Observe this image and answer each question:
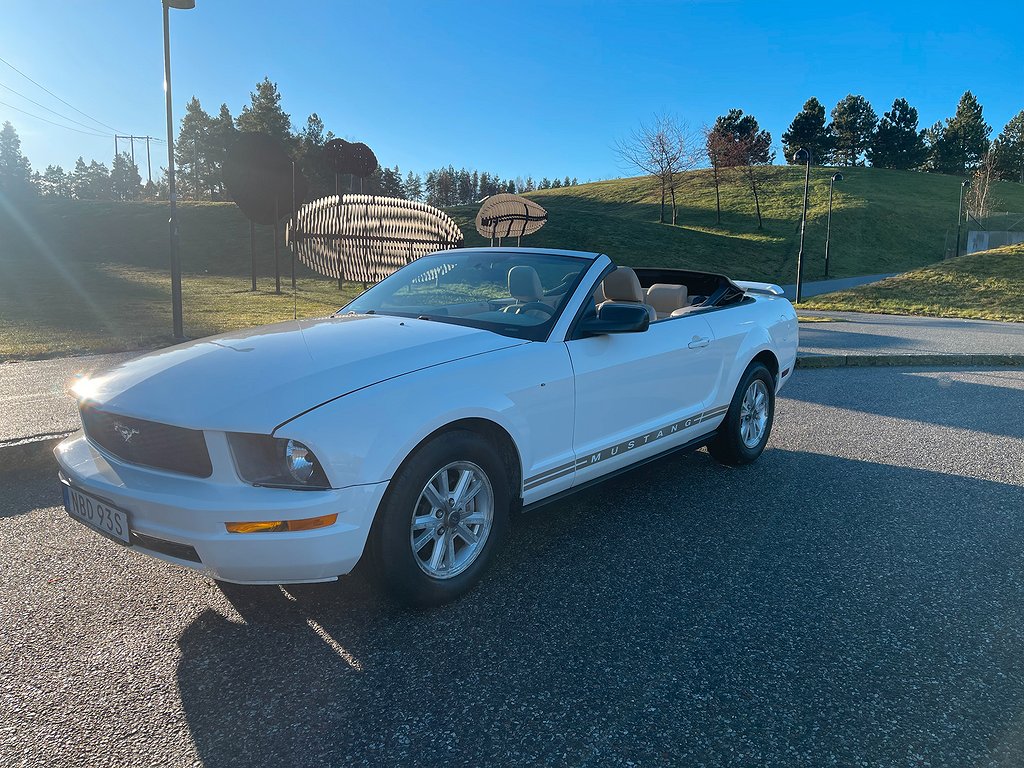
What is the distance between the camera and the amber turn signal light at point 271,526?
8.26 ft

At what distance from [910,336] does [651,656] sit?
13.8m

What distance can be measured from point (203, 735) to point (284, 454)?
0.93 meters

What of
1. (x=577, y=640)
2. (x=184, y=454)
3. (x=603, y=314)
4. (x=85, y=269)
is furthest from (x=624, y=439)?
(x=85, y=269)

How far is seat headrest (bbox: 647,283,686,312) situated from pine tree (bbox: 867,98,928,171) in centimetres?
10687

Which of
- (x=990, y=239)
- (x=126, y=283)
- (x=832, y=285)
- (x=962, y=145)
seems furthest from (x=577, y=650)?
(x=962, y=145)

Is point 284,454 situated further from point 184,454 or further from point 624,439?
point 624,439

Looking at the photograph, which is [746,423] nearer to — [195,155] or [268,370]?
[268,370]

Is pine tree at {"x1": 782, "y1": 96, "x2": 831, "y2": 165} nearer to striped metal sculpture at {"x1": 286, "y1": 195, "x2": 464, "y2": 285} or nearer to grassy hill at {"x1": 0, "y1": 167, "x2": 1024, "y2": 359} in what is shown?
grassy hill at {"x1": 0, "y1": 167, "x2": 1024, "y2": 359}

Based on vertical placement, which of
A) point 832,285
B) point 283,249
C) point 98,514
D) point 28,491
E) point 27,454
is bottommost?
point 28,491

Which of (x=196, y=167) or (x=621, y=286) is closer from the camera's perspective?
(x=621, y=286)

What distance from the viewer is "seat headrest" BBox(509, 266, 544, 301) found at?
395 cm

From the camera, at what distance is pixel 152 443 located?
9.03ft

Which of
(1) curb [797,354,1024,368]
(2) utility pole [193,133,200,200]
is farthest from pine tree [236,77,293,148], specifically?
(1) curb [797,354,1024,368]

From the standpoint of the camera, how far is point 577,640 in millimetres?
2818
